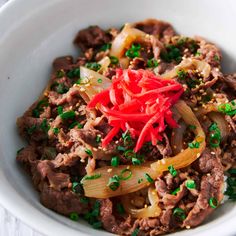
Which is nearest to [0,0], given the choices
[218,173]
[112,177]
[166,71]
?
[166,71]

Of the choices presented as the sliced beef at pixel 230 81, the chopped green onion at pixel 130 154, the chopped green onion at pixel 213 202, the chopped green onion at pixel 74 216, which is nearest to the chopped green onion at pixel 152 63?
the sliced beef at pixel 230 81

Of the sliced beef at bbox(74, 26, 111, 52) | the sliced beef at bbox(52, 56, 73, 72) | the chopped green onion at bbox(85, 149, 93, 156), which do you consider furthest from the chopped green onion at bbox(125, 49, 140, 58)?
the chopped green onion at bbox(85, 149, 93, 156)

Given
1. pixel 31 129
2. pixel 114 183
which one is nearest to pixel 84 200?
pixel 114 183

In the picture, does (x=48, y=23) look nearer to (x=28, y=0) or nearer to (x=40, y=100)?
(x=28, y=0)

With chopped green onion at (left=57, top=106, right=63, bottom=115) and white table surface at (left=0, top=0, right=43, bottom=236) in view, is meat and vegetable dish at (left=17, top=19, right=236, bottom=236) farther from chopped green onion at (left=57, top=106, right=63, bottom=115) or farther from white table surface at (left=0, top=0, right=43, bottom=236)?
white table surface at (left=0, top=0, right=43, bottom=236)

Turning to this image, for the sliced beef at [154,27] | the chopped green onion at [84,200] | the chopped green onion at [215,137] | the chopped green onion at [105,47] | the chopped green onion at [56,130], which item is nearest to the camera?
the chopped green onion at [84,200]

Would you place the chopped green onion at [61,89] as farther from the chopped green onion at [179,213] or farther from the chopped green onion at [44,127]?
the chopped green onion at [179,213]
